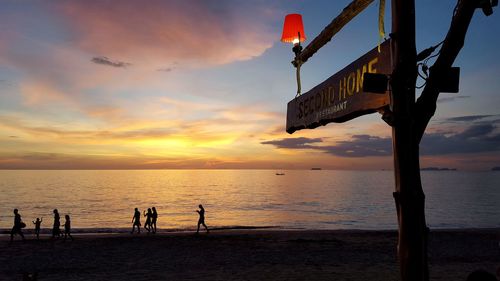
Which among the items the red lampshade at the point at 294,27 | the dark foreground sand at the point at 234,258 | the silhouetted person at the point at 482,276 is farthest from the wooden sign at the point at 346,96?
the dark foreground sand at the point at 234,258

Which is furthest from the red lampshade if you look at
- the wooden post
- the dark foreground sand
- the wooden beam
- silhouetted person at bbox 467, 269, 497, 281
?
the dark foreground sand

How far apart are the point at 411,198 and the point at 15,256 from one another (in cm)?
2036

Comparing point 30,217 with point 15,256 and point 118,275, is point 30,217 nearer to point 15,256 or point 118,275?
point 15,256

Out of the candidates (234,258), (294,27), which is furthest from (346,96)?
(234,258)

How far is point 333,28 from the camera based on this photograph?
4.18 m

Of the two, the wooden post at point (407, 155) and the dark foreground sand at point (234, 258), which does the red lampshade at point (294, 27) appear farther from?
the dark foreground sand at point (234, 258)

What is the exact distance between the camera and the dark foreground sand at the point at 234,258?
49.9 feet

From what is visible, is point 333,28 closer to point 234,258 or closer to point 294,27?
point 294,27

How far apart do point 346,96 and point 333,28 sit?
1041 millimetres

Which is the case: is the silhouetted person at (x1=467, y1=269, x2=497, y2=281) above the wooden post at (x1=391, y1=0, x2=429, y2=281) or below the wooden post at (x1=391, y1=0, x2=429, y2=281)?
below

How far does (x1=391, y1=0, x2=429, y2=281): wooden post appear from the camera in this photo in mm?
3012

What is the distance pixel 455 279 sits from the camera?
48.0 feet

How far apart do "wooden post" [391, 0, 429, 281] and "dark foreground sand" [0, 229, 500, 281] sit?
12.0 metres

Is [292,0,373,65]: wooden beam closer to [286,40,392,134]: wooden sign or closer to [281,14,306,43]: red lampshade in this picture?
[281,14,306,43]: red lampshade
